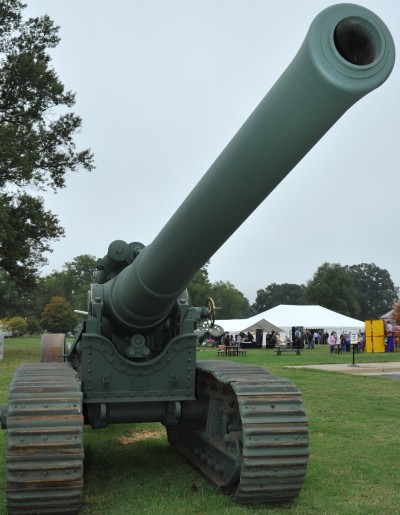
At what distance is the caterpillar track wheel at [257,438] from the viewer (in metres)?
4.81

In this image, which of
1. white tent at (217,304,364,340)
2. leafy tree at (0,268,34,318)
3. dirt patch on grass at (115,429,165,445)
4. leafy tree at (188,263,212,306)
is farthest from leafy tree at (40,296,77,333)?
dirt patch on grass at (115,429,165,445)

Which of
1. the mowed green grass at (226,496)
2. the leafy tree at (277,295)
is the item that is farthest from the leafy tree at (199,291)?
the mowed green grass at (226,496)

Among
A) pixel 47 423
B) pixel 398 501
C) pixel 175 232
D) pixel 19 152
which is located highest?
pixel 19 152

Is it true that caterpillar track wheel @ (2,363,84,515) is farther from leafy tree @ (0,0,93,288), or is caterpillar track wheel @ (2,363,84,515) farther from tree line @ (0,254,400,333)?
tree line @ (0,254,400,333)

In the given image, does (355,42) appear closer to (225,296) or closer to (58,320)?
(58,320)

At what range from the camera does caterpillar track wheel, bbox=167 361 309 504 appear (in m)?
4.81

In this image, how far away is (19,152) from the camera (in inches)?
947

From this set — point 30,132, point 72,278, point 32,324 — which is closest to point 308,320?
point 30,132

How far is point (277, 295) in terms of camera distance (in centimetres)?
12800

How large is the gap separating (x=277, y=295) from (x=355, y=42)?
126 metres

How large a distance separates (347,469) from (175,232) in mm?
3634

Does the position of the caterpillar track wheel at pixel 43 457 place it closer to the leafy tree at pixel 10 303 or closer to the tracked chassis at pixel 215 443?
the tracked chassis at pixel 215 443

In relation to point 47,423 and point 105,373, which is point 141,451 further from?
point 47,423

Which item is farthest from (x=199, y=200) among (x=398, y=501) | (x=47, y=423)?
(x=398, y=501)
